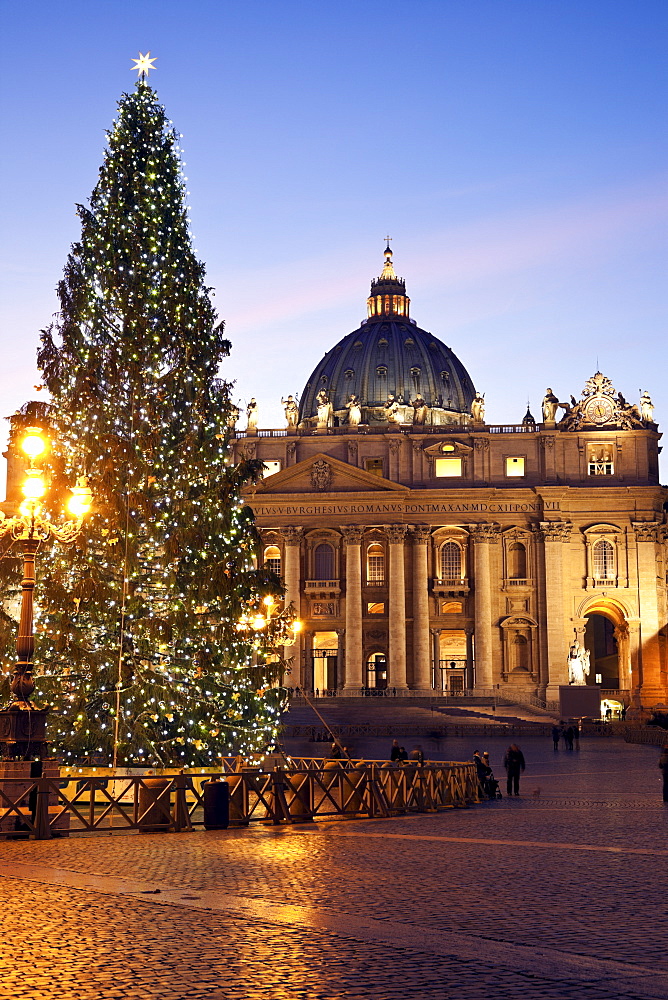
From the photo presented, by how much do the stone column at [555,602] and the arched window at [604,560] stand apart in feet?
7.83

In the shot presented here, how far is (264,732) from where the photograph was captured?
25062 mm

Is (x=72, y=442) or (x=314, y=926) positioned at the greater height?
(x=72, y=442)

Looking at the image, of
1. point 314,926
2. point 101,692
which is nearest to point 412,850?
point 314,926

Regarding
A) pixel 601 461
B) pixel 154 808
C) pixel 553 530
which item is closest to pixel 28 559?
pixel 154 808

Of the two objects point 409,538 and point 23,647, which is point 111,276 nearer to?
point 23,647

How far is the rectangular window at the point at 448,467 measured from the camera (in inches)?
3169

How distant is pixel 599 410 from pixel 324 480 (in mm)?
18151

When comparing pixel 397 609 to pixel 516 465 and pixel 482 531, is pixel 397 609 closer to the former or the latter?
pixel 482 531

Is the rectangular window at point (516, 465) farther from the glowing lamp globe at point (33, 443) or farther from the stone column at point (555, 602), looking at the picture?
the glowing lamp globe at point (33, 443)

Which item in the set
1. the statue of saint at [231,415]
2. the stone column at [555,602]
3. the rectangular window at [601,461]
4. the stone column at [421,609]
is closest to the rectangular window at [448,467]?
the stone column at [421,609]

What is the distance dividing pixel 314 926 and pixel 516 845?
7.00 metres

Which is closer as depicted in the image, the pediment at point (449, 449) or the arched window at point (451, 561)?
the arched window at point (451, 561)

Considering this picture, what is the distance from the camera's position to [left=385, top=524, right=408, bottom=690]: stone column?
252 ft

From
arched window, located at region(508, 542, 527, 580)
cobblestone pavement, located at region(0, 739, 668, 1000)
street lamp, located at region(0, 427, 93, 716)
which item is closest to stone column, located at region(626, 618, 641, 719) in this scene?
arched window, located at region(508, 542, 527, 580)
